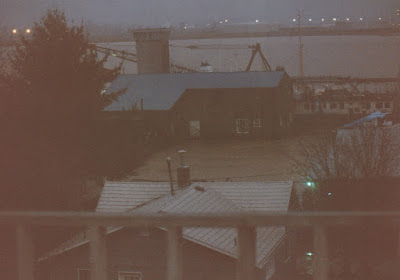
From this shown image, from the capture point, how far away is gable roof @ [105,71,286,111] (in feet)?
90.1

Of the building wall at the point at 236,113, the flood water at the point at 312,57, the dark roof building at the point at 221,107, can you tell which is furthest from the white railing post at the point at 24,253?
the flood water at the point at 312,57

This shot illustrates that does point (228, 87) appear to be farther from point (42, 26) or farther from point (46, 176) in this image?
point (46, 176)

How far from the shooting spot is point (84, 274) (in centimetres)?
250

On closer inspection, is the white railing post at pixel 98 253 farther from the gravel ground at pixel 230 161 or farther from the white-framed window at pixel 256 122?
the white-framed window at pixel 256 122

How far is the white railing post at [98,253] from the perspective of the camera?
213 centimetres

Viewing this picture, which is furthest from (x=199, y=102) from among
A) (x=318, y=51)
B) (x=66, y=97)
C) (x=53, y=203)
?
(x=318, y=51)

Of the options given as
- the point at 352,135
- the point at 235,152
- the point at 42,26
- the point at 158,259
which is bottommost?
→ the point at 235,152

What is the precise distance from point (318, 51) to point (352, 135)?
85580 millimetres

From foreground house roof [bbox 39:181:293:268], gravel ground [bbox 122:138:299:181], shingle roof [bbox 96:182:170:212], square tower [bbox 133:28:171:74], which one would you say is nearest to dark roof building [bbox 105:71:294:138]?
gravel ground [bbox 122:138:299:181]

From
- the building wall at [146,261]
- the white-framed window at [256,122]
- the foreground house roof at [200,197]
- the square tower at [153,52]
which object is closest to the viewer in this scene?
the building wall at [146,261]

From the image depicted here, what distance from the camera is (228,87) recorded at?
27.9m

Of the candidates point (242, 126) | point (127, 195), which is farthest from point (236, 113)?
point (127, 195)

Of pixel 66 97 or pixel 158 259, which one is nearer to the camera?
pixel 158 259

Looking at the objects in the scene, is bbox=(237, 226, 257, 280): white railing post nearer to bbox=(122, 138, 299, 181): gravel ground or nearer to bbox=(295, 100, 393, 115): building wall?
bbox=(122, 138, 299, 181): gravel ground
